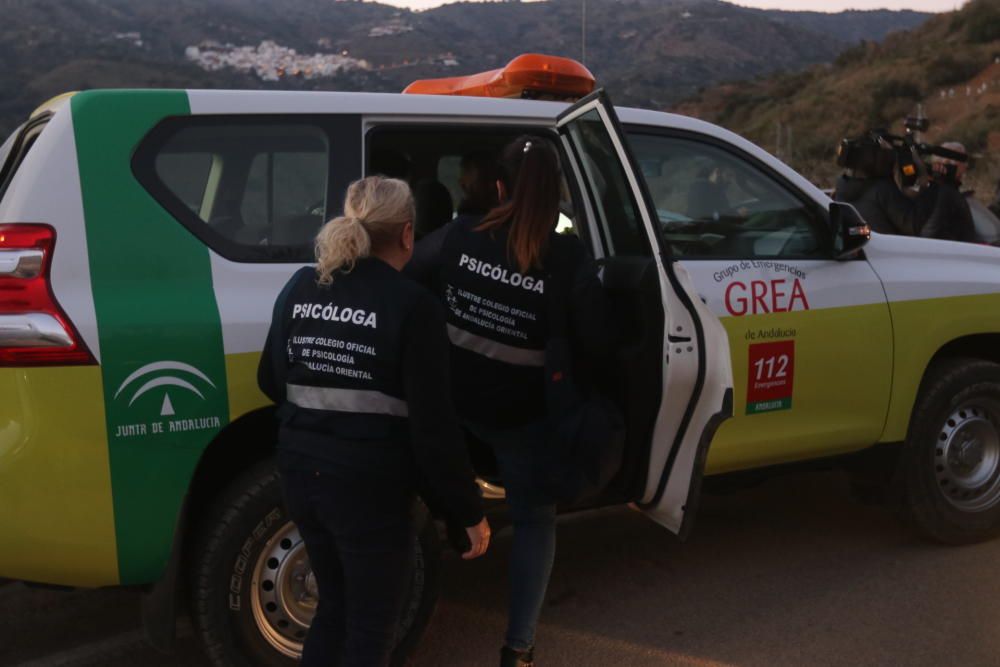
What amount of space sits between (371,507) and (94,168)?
130 cm

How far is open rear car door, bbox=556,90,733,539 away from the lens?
10.6ft

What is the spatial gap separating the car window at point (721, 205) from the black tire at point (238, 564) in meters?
1.77

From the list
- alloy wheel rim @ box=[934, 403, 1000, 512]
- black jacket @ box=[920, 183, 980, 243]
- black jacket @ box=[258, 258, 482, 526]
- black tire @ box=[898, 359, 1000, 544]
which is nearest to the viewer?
black jacket @ box=[258, 258, 482, 526]

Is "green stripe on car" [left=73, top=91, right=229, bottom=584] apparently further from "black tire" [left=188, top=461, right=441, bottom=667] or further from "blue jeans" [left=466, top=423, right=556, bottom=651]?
"blue jeans" [left=466, top=423, right=556, bottom=651]

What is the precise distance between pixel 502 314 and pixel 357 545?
83cm

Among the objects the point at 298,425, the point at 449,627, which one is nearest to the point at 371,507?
the point at 298,425

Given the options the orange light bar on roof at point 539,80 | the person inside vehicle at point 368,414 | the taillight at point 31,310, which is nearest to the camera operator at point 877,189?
the orange light bar on roof at point 539,80

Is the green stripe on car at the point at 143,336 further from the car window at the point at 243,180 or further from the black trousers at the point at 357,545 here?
the black trousers at the point at 357,545

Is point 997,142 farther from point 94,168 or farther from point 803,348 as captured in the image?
point 94,168

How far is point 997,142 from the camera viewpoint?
26969 millimetres

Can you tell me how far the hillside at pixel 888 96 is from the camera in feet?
98.8

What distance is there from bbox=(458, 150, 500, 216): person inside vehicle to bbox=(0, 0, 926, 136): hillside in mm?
44798

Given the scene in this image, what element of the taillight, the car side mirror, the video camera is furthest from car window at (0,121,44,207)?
the video camera

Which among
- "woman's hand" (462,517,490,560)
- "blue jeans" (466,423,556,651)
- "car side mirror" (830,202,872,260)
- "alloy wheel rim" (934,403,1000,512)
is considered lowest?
"alloy wheel rim" (934,403,1000,512)
